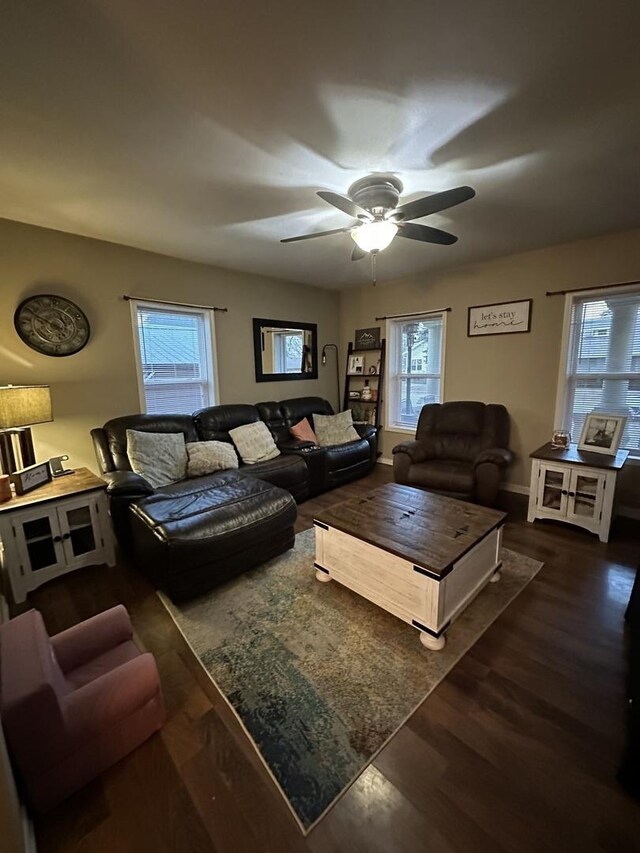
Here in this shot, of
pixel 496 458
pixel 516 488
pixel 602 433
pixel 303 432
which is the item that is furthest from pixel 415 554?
pixel 516 488

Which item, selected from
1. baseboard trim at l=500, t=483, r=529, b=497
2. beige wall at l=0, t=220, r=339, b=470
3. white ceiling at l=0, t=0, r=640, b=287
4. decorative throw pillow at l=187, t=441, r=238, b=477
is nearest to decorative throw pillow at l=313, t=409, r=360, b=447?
beige wall at l=0, t=220, r=339, b=470

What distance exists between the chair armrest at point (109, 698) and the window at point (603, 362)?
3871mm

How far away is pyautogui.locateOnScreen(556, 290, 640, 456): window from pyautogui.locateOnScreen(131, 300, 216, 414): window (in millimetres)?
3708

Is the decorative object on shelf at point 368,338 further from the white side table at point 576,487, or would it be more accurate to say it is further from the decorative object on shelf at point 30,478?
the decorative object on shelf at point 30,478

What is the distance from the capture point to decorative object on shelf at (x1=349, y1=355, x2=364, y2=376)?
5070mm

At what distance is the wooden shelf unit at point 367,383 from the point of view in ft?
15.9

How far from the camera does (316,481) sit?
3732 mm

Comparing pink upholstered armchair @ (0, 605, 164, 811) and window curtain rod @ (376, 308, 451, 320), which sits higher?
window curtain rod @ (376, 308, 451, 320)

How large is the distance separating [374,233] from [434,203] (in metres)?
0.39

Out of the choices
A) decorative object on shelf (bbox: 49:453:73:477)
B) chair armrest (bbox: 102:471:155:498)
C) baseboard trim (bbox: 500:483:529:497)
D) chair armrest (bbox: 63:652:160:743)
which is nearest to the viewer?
chair armrest (bbox: 63:652:160:743)

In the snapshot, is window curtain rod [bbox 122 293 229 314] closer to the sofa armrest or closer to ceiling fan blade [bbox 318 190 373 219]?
the sofa armrest

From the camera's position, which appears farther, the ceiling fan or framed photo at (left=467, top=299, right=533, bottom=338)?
framed photo at (left=467, top=299, right=533, bottom=338)

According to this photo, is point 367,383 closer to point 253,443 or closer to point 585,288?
point 253,443

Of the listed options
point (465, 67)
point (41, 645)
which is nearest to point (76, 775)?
point (41, 645)
